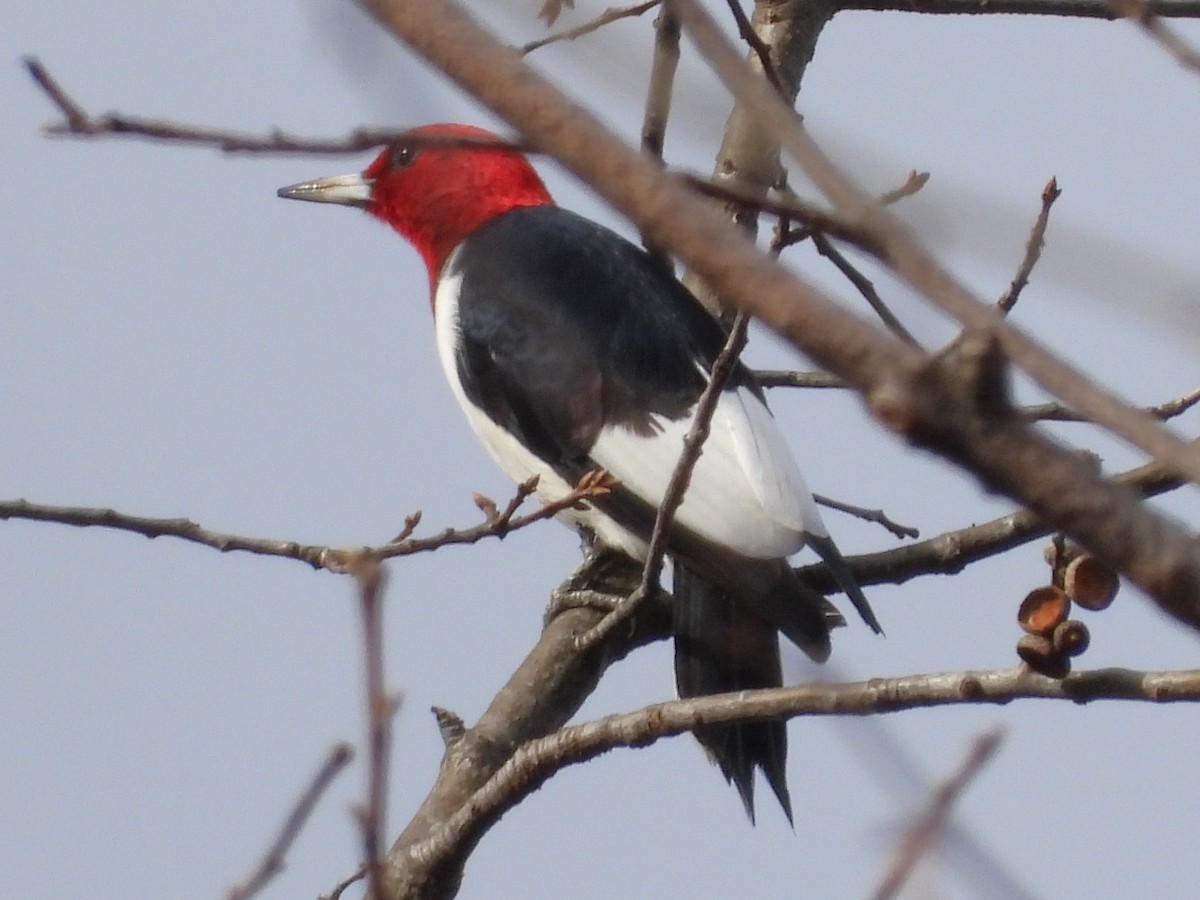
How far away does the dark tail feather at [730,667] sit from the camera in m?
3.42

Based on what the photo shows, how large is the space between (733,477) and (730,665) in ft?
1.32

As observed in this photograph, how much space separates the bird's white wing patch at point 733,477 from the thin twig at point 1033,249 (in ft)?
2.32

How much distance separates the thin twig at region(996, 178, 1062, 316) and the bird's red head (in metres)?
2.25

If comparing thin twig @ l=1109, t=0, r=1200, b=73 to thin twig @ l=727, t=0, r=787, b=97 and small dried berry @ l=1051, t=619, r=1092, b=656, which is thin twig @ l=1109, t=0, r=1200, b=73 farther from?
thin twig @ l=727, t=0, r=787, b=97

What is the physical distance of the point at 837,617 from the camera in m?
3.33

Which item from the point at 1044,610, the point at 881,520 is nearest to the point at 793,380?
the point at 881,520

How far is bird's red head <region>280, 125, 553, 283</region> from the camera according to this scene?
198 inches

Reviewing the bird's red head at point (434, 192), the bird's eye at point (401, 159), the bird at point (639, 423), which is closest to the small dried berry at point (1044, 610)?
the bird at point (639, 423)

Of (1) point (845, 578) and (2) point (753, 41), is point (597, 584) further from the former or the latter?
(2) point (753, 41)

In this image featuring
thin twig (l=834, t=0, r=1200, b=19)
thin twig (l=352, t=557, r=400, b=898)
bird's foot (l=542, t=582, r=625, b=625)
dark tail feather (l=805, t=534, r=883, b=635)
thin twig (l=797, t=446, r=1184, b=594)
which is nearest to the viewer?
thin twig (l=352, t=557, r=400, b=898)

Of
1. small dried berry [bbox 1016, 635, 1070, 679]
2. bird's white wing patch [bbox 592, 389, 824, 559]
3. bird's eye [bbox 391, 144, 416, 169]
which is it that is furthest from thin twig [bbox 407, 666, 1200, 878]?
bird's eye [bbox 391, 144, 416, 169]

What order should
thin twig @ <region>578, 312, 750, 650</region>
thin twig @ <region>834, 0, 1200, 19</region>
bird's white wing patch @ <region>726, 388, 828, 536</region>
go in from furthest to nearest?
thin twig @ <region>834, 0, 1200, 19</region> → bird's white wing patch @ <region>726, 388, 828, 536</region> → thin twig @ <region>578, 312, 750, 650</region>

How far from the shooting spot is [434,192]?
16.7 ft

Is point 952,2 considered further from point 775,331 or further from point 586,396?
point 775,331
